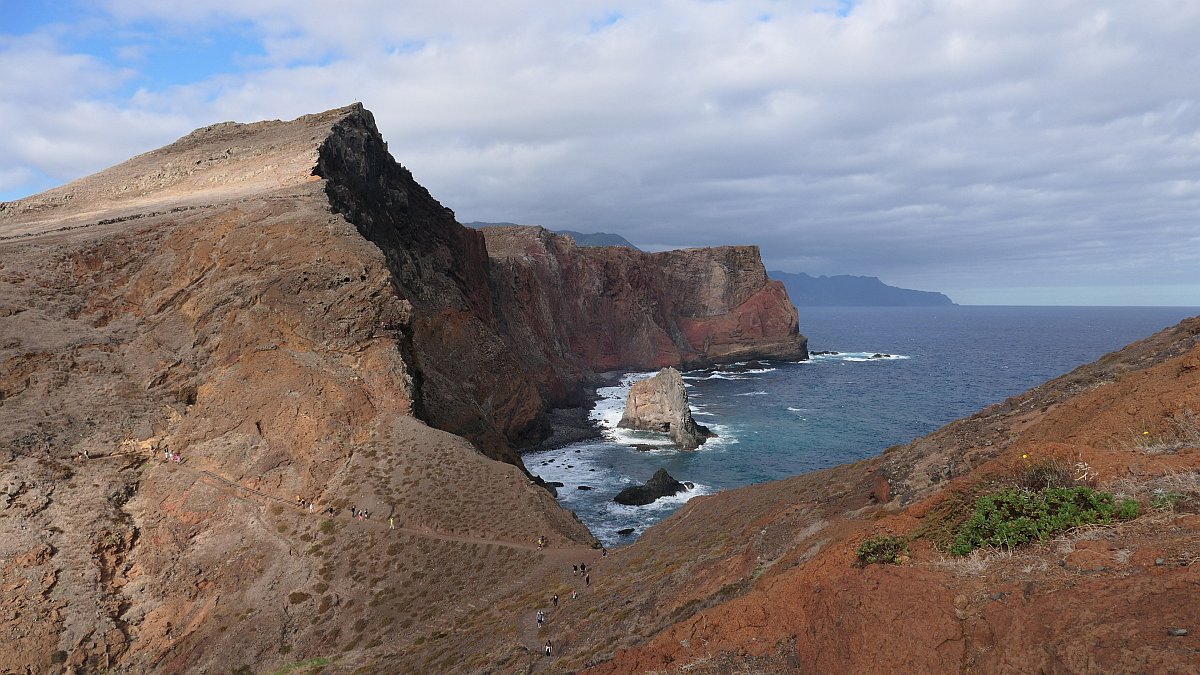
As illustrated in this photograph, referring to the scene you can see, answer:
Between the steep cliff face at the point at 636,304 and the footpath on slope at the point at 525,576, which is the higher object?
the steep cliff face at the point at 636,304

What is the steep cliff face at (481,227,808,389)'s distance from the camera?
85688mm

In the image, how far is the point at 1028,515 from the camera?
828 centimetres

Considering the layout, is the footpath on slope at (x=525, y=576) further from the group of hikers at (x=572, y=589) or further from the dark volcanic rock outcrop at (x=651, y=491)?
the dark volcanic rock outcrop at (x=651, y=491)

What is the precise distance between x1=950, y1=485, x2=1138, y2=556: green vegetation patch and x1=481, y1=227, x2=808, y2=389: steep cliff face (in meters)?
67.8

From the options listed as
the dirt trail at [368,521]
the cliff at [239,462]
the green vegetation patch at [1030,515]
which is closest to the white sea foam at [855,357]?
the cliff at [239,462]

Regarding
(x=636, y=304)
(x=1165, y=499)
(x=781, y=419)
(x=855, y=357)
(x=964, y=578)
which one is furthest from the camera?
(x=855, y=357)

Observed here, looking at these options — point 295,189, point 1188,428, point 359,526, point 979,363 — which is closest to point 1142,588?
point 1188,428

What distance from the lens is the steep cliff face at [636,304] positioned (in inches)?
3374

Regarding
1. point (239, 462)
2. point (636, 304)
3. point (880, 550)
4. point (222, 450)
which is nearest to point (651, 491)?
point (239, 462)

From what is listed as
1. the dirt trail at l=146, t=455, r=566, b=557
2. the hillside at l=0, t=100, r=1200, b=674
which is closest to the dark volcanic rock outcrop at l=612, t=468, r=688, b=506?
the hillside at l=0, t=100, r=1200, b=674

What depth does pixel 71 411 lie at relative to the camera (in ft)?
73.5

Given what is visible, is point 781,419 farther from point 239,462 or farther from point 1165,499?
point 1165,499

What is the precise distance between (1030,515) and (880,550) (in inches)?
83.5

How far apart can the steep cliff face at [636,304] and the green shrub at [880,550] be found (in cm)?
6716
